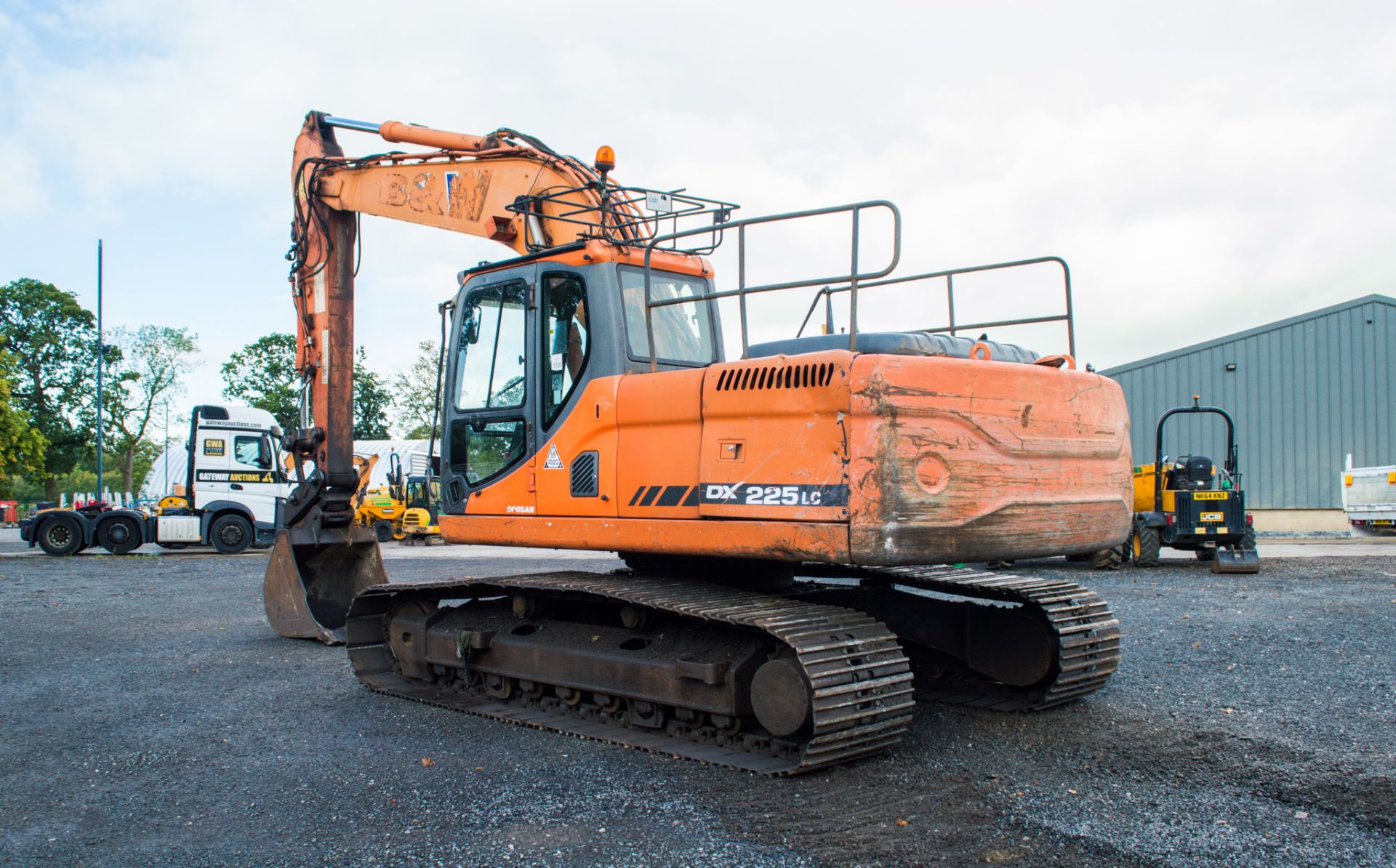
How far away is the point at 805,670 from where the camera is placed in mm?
4832

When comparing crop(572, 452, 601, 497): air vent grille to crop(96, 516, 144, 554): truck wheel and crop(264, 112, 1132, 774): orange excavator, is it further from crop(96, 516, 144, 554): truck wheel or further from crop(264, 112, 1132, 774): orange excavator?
crop(96, 516, 144, 554): truck wheel

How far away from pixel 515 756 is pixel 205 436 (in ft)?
67.5

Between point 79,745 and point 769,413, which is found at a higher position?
point 769,413

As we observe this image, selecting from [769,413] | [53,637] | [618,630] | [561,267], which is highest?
[561,267]

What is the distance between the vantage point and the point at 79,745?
18.7 feet

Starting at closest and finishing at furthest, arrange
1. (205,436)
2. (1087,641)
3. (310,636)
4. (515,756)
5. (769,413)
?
(769,413) → (515,756) → (1087,641) → (310,636) → (205,436)

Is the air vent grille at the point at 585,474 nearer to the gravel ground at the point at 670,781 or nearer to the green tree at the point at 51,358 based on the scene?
the gravel ground at the point at 670,781

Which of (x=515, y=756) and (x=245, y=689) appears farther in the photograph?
(x=245, y=689)

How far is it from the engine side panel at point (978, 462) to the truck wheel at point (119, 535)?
22.2 meters

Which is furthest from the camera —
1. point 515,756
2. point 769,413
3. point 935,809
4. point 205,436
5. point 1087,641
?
point 205,436

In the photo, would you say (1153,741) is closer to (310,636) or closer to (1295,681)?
(1295,681)

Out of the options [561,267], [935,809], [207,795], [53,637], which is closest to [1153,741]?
[935,809]

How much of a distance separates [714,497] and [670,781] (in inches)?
55.9

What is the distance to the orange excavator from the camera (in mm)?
4898
